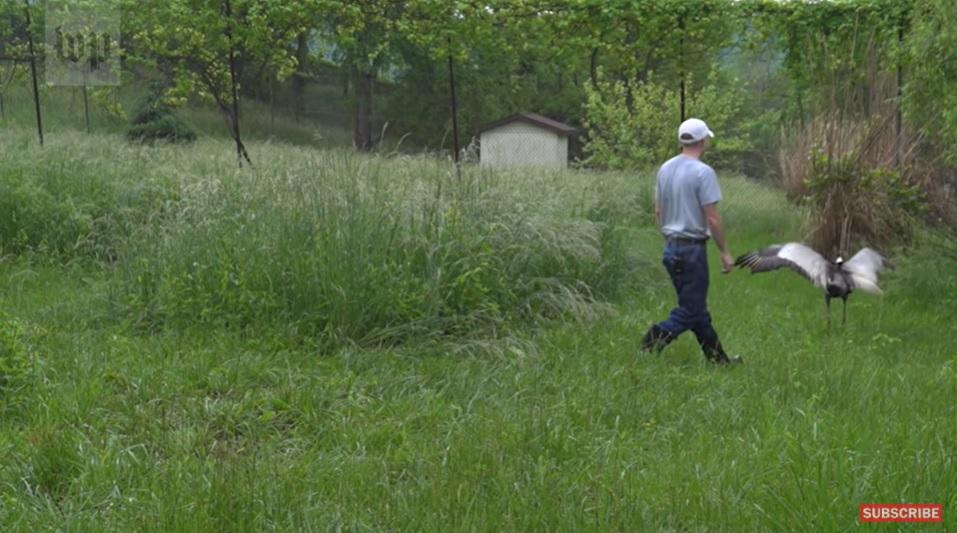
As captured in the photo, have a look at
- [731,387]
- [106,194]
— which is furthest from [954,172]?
[106,194]

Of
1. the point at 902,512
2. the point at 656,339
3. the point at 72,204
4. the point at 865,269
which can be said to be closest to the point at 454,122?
the point at 72,204

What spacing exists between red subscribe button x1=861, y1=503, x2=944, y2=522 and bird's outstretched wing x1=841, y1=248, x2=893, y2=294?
4.49 meters

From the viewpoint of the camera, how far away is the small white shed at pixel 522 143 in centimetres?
1243

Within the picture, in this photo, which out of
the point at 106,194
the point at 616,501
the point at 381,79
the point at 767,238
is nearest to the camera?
the point at 616,501

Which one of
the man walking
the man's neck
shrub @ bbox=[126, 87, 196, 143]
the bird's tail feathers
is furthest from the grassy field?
shrub @ bbox=[126, 87, 196, 143]

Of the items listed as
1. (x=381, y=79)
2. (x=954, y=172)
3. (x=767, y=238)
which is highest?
(x=381, y=79)

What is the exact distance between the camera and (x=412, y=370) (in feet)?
19.9

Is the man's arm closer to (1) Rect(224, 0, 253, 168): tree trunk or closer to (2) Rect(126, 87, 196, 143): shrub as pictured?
(1) Rect(224, 0, 253, 168): tree trunk

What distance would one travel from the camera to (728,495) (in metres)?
3.99

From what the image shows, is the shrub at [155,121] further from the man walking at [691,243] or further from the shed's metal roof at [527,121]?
the man walking at [691,243]

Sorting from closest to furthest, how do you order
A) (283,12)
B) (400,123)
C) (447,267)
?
(447,267) < (283,12) < (400,123)

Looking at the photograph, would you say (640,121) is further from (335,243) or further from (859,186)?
(335,243)

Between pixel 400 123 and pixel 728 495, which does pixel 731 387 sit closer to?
pixel 728 495

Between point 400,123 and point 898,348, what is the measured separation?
20092 mm
